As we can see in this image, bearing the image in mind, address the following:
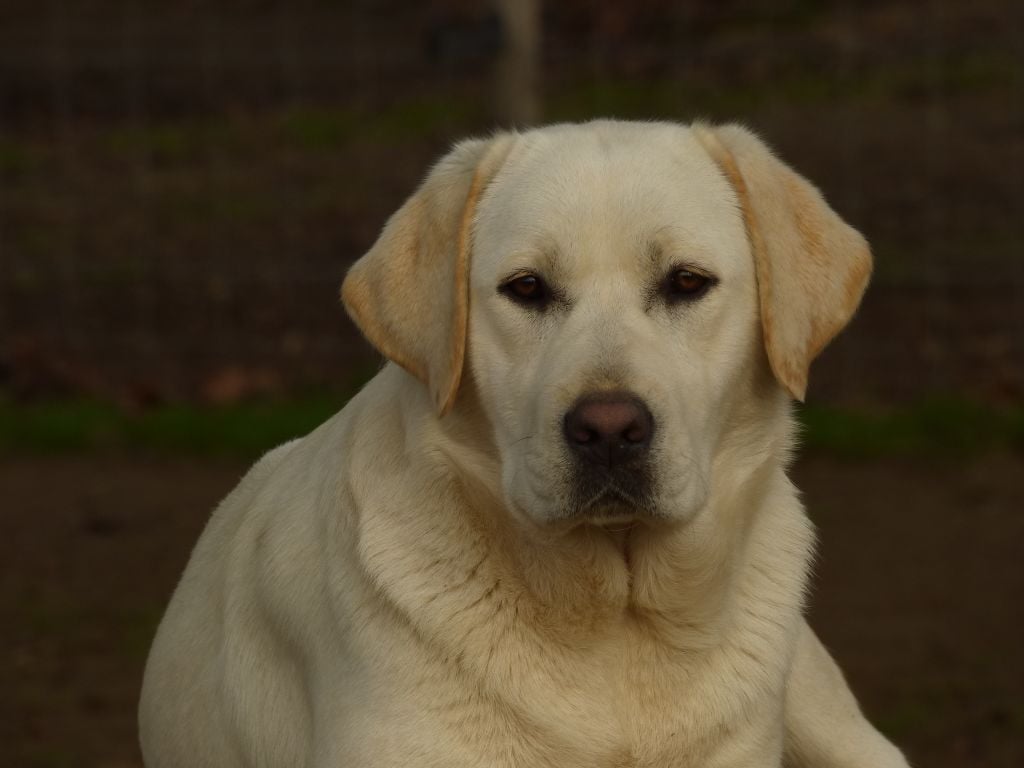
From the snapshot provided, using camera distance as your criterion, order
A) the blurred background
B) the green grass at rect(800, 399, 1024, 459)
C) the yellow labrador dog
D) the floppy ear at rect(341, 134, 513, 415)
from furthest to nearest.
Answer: the green grass at rect(800, 399, 1024, 459), the blurred background, the floppy ear at rect(341, 134, 513, 415), the yellow labrador dog

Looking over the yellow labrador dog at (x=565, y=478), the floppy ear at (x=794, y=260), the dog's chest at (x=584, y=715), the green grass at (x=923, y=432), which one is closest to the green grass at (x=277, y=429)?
the green grass at (x=923, y=432)

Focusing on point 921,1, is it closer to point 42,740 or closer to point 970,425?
point 970,425

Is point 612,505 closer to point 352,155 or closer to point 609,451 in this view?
point 609,451

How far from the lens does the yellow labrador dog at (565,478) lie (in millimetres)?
3533

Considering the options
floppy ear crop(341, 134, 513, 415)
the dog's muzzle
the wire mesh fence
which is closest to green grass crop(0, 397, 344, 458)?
the wire mesh fence

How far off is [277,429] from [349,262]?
5.26 feet

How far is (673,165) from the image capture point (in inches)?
147

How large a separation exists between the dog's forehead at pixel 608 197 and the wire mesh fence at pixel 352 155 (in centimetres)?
477

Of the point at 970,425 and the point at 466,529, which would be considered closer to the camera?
the point at 466,529

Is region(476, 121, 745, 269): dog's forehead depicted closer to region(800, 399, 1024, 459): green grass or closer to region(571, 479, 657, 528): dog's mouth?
region(571, 479, 657, 528): dog's mouth

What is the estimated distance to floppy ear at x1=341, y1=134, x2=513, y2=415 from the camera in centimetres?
366

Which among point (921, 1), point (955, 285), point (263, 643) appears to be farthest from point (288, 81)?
point (263, 643)

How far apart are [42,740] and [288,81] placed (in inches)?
318

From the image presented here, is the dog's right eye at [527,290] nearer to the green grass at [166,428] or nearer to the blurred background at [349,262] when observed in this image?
the blurred background at [349,262]
